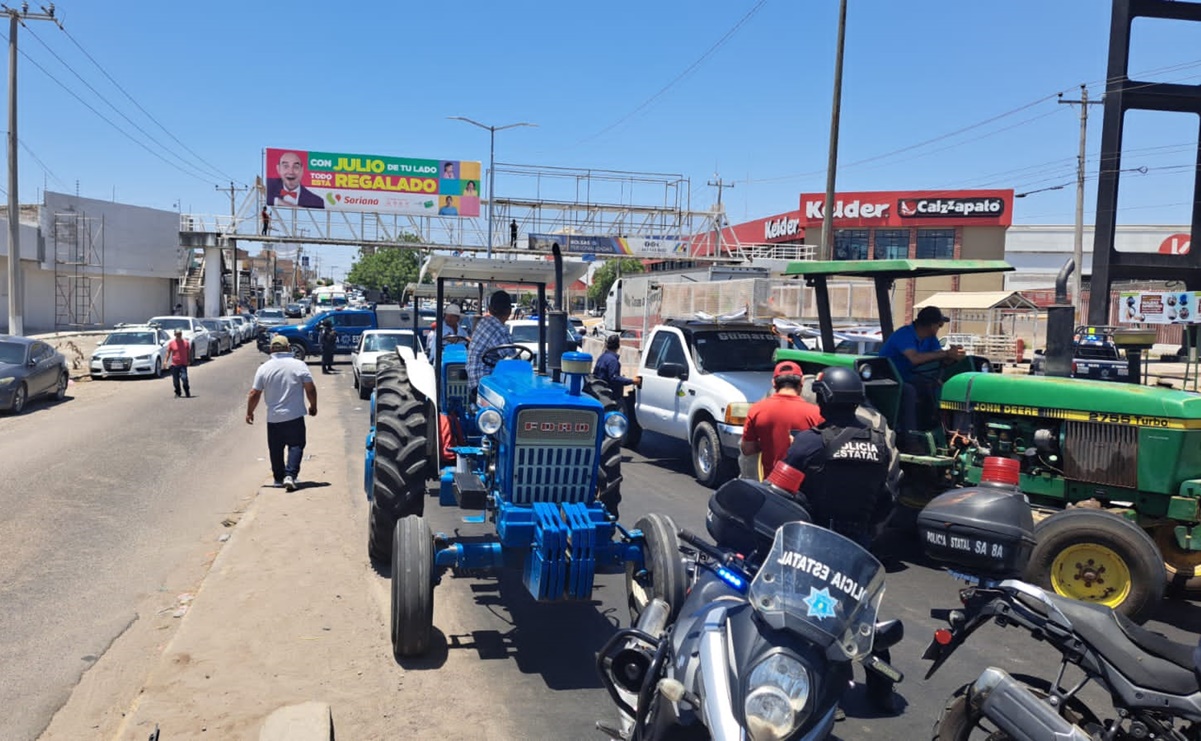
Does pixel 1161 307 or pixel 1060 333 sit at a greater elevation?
pixel 1161 307

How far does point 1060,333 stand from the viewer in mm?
8508

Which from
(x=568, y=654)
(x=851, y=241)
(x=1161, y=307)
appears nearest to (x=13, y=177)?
(x=568, y=654)

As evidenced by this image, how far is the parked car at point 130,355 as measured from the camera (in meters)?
23.6

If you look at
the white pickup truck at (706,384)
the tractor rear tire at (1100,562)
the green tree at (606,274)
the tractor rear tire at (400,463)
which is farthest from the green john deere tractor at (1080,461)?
the green tree at (606,274)

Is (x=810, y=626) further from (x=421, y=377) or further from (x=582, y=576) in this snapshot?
(x=421, y=377)

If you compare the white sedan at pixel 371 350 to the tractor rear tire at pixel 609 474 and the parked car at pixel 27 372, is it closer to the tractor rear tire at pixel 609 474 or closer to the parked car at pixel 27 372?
Result: the parked car at pixel 27 372

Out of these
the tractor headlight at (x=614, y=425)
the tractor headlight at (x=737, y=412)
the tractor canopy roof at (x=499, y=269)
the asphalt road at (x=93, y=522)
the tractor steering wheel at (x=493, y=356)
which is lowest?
the asphalt road at (x=93, y=522)

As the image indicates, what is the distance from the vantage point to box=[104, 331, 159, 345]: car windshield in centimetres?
2483

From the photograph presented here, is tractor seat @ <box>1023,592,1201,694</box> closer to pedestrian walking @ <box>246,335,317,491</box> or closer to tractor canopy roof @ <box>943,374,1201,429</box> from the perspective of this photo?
tractor canopy roof @ <box>943,374,1201,429</box>

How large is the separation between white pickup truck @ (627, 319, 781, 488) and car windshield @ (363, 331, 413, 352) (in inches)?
402

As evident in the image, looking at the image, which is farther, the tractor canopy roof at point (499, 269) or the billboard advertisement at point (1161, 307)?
the billboard advertisement at point (1161, 307)

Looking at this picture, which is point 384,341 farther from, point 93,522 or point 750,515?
point 750,515

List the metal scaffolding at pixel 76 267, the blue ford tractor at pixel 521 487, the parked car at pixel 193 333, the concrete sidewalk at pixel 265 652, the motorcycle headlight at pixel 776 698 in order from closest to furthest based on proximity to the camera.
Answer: the motorcycle headlight at pixel 776 698 → the concrete sidewalk at pixel 265 652 → the blue ford tractor at pixel 521 487 → the parked car at pixel 193 333 → the metal scaffolding at pixel 76 267

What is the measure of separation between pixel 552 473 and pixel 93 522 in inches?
218
